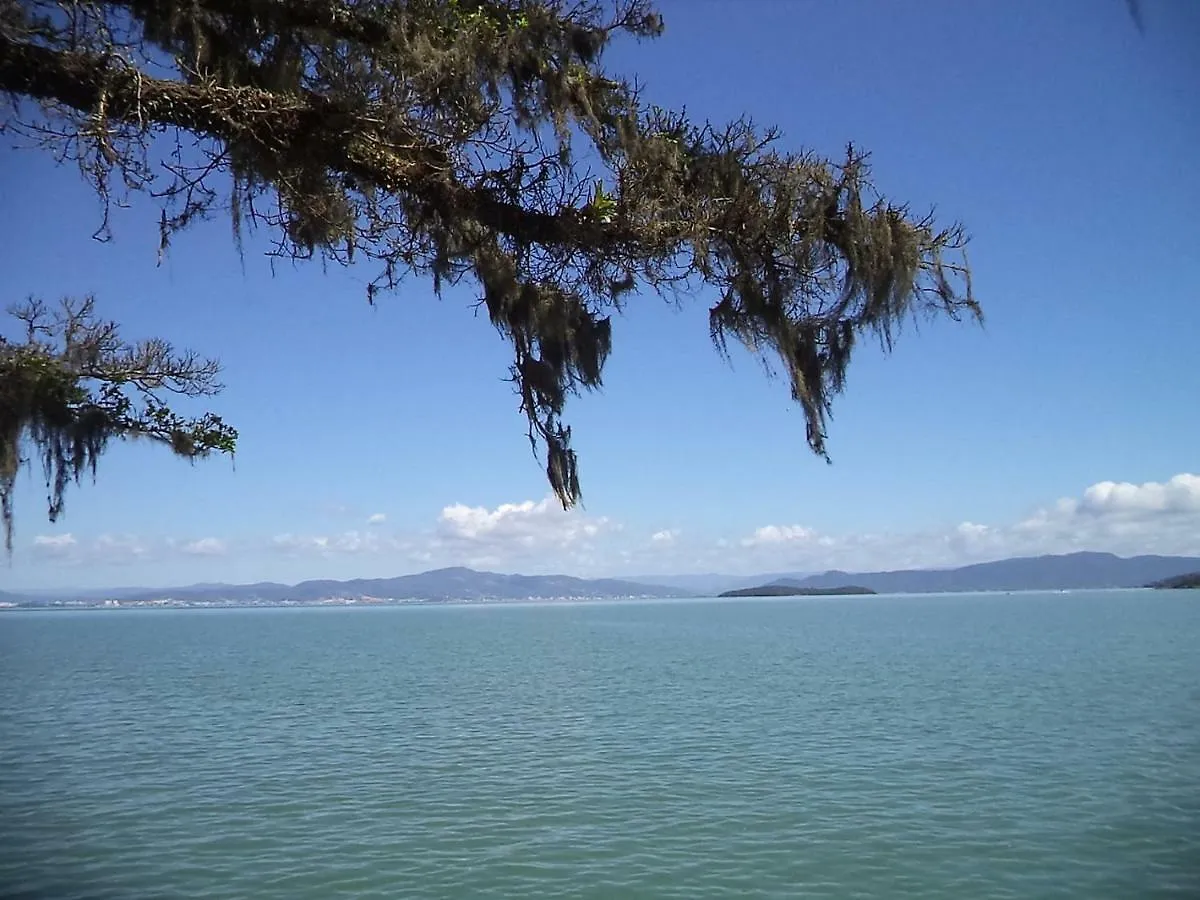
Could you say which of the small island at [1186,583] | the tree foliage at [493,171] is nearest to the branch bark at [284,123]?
the tree foliage at [493,171]

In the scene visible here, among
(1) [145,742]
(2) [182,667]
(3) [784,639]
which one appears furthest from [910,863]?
(3) [784,639]

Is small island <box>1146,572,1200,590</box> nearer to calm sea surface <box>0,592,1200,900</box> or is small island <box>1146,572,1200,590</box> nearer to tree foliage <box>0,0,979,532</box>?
calm sea surface <box>0,592,1200,900</box>

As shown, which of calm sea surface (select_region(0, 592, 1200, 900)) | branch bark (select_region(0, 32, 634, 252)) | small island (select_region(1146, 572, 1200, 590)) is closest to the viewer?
branch bark (select_region(0, 32, 634, 252))

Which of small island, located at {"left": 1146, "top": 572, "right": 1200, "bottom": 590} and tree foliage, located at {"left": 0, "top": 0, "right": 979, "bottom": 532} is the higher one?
tree foliage, located at {"left": 0, "top": 0, "right": 979, "bottom": 532}

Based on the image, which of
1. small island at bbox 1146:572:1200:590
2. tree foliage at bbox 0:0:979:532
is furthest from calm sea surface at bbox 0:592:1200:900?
small island at bbox 1146:572:1200:590

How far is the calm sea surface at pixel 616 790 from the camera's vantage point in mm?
7832

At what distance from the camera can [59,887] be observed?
7465mm

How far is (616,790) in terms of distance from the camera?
1124 centimetres

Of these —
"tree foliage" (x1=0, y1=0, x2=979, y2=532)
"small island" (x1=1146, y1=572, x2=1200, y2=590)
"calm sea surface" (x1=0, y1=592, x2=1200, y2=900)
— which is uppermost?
"tree foliage" (x1=0, y1=0, x2=979, y2=532)

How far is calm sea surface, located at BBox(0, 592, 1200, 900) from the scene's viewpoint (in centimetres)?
783

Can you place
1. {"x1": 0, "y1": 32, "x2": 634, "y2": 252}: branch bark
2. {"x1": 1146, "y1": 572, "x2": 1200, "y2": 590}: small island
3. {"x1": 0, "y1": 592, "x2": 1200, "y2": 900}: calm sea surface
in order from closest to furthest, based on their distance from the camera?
1. {"x1": 0, "y1": 32, "x2": 634, "y2": 252}: branch bark
2. {"x1": 0, "y1": 592, "x2": 1200, "y2": 900}: calm sea surface
3. {"x1": 1146, "y1": 572, "x2": 1200, "y2": 590}: small island

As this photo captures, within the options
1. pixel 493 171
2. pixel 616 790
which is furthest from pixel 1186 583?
pixel 493 171

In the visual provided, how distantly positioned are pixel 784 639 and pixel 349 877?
43849 mm

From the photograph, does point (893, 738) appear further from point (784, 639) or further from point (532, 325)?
point (784, 639)
